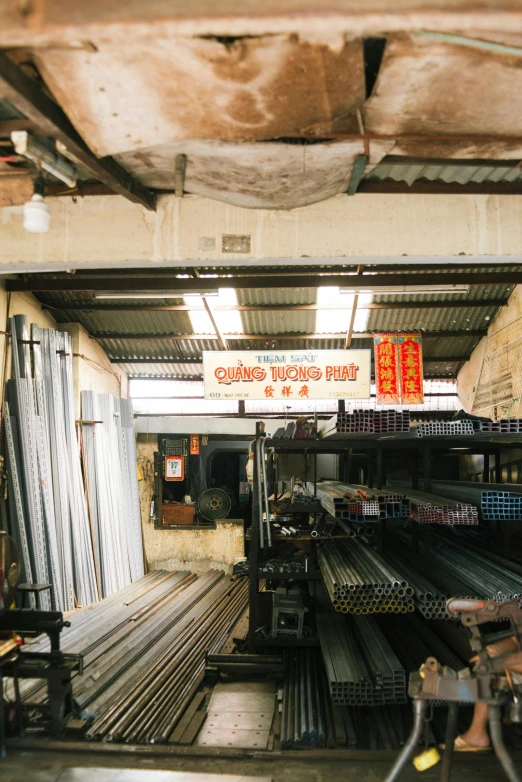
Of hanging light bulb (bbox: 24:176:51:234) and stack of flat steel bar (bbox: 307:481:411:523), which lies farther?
stack of flat steel bar (bbox: 307:481:411:523)

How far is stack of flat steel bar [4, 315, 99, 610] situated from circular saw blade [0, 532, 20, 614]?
7.74 feet

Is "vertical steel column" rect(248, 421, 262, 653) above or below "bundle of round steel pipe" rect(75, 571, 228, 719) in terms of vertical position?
above

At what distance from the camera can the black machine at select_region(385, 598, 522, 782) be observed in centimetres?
234

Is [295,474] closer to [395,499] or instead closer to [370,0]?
[395,499]

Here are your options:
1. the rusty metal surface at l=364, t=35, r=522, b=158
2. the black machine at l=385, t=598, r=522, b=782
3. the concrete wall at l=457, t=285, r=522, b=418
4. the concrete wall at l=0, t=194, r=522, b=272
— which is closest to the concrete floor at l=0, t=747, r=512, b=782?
the black machine at l=385, t=598, r=522, b=782

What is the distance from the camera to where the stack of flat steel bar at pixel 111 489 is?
7.58 meters

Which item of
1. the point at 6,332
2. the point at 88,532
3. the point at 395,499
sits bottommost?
the point at 88,532

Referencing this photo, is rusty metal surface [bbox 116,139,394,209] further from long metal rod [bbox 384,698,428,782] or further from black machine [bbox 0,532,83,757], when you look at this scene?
long metal rod [bbox 384,698,428,782]

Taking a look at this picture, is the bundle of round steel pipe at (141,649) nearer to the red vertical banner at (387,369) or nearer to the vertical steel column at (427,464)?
the vertical steel column at (427,464)

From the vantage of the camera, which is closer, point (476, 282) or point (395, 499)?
point (395, 499)

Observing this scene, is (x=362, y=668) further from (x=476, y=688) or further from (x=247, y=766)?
(x=476, y=688)

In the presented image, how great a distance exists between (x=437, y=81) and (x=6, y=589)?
391 cm

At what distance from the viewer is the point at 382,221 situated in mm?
3969

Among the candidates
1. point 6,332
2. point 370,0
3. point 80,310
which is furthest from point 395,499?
point 80,310
